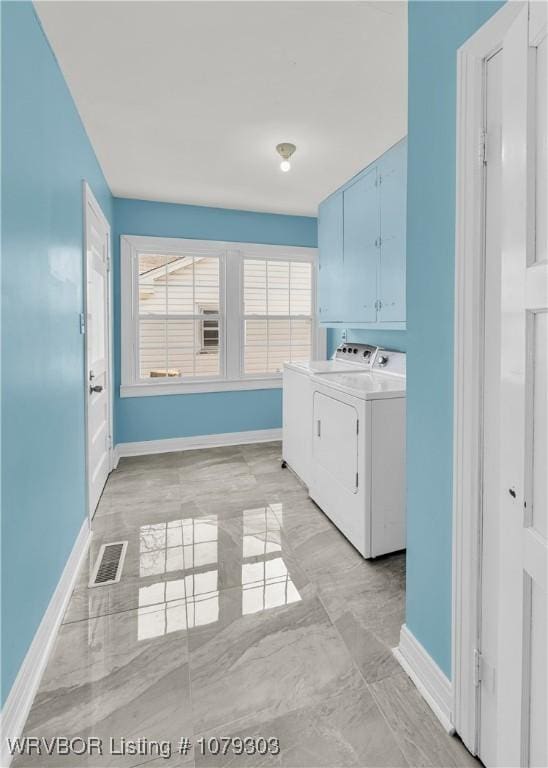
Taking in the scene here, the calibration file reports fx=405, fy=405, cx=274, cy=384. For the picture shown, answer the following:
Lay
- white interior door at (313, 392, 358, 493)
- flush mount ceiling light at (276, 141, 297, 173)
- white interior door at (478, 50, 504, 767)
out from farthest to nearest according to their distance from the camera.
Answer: flush mount ceiling light at (276, 141, 297, 173), white interior door at (313, 392, 358, 493), white interior door at (478, 50, 504, 767)

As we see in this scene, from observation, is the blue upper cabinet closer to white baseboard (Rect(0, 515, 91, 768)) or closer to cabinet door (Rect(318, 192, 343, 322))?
cabinet door (Rect(318, 192, 343, 322))

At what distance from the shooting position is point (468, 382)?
1194 millimetres

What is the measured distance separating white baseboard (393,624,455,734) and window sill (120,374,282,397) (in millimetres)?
3206

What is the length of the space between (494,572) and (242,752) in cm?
94

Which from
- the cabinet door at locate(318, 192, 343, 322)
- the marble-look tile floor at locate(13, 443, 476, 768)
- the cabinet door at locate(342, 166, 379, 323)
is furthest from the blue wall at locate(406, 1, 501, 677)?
the cabinet door at locate(318, 192, 343, 322)

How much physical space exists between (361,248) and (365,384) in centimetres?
127

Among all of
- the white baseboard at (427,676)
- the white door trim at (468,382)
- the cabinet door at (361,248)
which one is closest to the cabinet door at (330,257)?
the cabinet door at (361,248)

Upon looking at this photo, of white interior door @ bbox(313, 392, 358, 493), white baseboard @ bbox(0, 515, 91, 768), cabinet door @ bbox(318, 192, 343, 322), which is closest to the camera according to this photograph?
white baseboard @ bbox(0, 515, 91, 768)

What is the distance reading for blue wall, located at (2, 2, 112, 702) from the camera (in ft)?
4.39

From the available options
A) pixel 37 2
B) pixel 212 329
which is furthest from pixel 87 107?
pixel 212 329

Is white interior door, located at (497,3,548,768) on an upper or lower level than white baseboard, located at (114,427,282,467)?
upper

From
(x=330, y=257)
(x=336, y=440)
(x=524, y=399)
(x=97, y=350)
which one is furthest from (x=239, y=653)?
(x=330, y=257)

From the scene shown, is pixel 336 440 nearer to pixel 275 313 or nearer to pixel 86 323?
pixel 86 323

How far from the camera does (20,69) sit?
1476 millimetres
